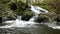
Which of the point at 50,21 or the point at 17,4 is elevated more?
the point at 17,4

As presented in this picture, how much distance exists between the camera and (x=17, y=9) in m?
25.4

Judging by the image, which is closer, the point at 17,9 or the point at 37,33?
the point at 37,33

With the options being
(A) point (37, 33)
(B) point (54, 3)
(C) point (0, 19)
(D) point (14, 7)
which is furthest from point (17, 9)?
(A) point (37, 33)

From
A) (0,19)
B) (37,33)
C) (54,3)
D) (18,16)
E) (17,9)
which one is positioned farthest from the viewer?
(54,3)

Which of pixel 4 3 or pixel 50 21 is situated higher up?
pixel 4 3

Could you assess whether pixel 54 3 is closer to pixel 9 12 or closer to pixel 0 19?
pixel 9 12

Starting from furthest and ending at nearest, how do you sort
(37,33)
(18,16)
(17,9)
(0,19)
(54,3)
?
(54,3) → (17,9) → (18,16) → (0,19) → (37,33)

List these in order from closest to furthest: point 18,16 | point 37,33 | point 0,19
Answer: point 37,33
point 0,19
point 18,16

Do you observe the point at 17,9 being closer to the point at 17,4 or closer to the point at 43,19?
the point at 17,4

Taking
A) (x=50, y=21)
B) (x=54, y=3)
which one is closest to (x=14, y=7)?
(x=50, y=21)

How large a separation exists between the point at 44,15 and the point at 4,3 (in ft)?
23.9

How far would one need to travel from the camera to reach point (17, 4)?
26.0 meters

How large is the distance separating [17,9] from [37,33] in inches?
438

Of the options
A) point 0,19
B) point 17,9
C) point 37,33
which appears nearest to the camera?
point 37,33
